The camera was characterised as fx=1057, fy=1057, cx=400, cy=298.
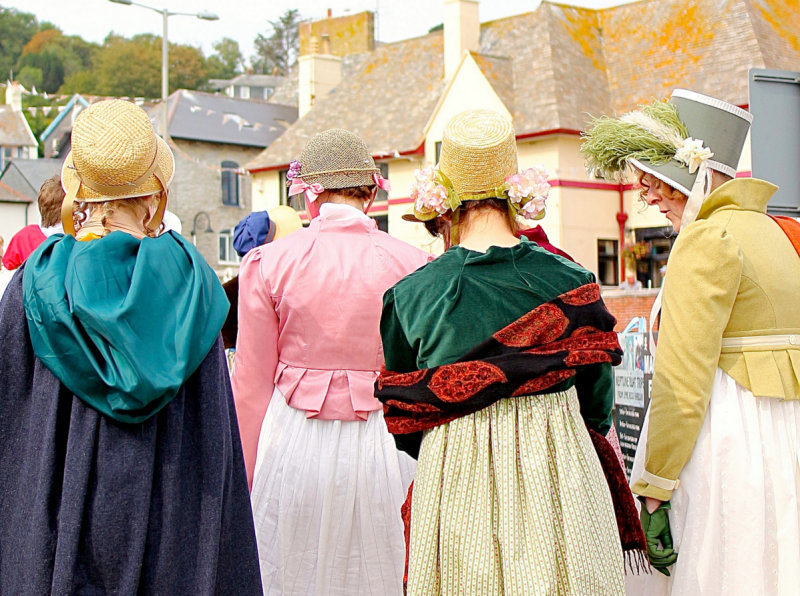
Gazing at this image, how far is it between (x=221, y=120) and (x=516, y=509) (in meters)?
A: 44.7

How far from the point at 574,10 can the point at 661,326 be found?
31331mm

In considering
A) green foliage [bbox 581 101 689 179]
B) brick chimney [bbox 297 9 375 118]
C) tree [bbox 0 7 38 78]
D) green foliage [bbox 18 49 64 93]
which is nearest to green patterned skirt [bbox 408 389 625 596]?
green foliage [bbox 581 101 689 179]

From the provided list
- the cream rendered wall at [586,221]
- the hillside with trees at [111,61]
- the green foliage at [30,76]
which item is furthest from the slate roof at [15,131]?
the cream rendered wall at [586,221]

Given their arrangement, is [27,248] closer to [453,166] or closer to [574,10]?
[453,166]

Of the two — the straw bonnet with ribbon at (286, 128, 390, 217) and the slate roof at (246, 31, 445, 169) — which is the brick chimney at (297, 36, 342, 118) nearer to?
the slate roof at (246, 31, 445, 169)

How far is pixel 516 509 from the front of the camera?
285cm

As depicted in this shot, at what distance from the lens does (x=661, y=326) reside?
3.50 m

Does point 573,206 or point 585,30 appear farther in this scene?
point 585,30

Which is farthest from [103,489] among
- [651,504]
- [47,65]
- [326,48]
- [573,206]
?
[47,65]

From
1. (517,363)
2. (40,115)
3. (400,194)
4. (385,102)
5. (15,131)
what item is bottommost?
(517,363)

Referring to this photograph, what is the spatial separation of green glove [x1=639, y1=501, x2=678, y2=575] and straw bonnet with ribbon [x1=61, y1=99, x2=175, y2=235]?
1.89 metres

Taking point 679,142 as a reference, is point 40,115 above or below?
above

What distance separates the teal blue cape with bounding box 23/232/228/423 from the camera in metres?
2.71

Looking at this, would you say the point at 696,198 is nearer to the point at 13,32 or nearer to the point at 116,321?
the point at 116,321
